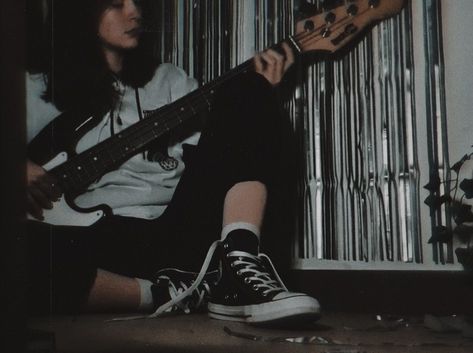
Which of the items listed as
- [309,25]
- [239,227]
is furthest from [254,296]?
[309,25]

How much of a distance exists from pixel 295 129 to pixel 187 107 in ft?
0.83

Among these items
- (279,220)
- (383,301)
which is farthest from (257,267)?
(383,301)

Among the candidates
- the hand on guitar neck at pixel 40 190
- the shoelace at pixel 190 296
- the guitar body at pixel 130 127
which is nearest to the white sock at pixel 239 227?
the shoelace at pixel 190 296

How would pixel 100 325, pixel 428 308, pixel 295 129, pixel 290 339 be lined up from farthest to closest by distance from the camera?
pixel 295 129 → pixel 428 308 → pixel 100 325 → pixel 290 339

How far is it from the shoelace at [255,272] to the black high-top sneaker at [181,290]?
0.30 feet

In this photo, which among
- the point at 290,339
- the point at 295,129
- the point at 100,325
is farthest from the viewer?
the point at 295,129

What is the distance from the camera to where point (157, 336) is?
1.01 meters

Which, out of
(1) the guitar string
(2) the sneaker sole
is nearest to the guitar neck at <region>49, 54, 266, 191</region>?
(1) the guitar string

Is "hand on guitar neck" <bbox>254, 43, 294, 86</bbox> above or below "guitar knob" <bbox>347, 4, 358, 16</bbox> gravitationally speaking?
below

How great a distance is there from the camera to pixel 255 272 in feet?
3.83

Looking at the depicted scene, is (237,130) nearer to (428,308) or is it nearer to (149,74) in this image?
(149,74)

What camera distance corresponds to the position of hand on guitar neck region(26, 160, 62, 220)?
1.24 meters

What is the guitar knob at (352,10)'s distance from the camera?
134 cm

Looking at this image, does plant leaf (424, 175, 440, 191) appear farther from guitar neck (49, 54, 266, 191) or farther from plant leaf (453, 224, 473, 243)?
guitar neck (49, 54, 266, 191)
